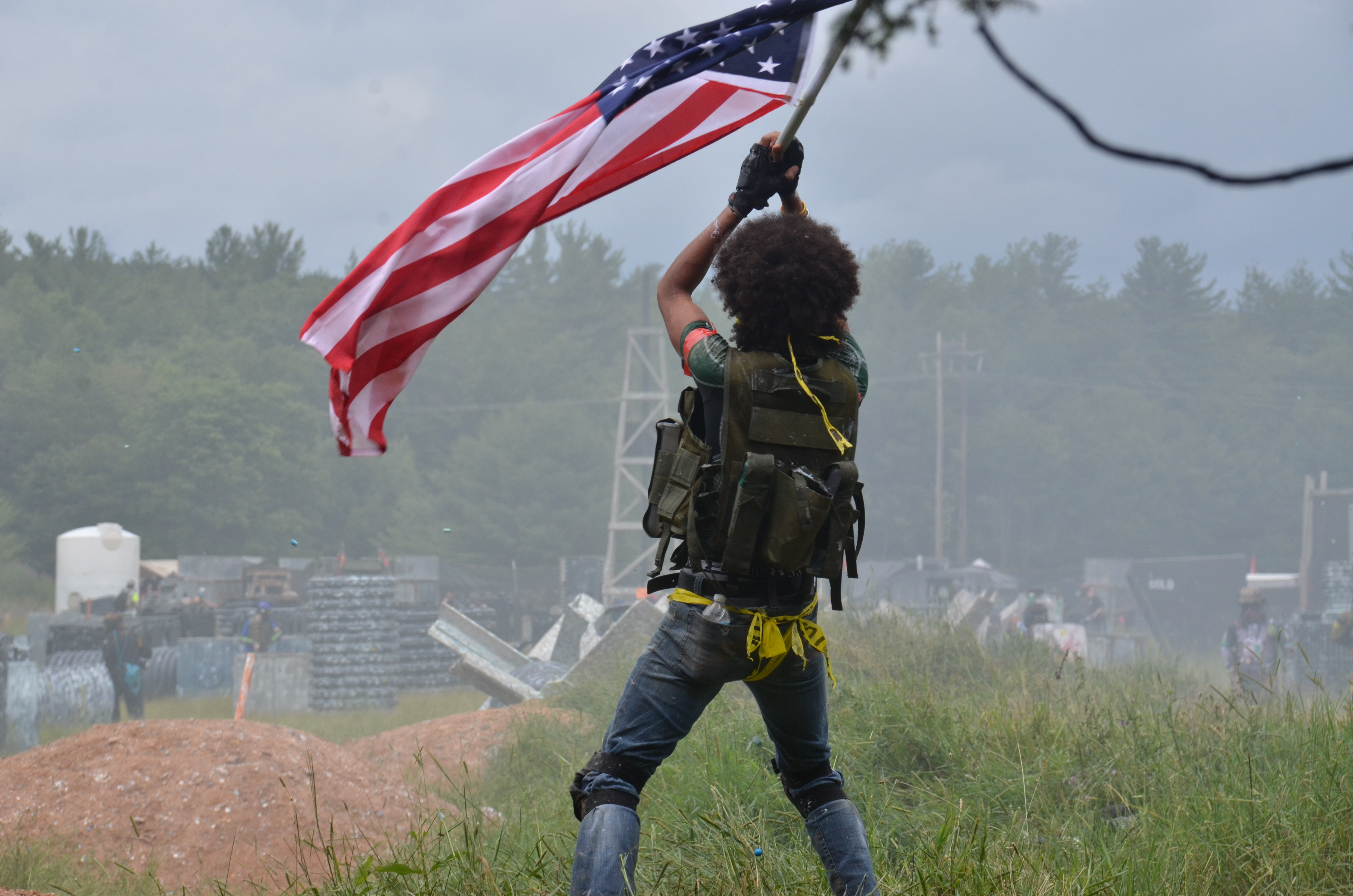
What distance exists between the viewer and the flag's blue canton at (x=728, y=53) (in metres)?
3.99

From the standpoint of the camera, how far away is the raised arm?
3.47m

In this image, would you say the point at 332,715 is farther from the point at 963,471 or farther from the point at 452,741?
the point at 963,471

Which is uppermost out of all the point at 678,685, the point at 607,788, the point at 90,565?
the point at 678,685

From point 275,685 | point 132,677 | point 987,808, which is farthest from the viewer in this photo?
point 275,685

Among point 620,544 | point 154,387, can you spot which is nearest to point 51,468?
point 154,387

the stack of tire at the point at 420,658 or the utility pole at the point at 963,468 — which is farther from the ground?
the utility pole at the point at 963,468

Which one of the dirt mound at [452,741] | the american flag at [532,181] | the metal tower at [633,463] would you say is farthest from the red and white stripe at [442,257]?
the metal tower at [633,463]

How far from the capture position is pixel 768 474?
10.3 ft

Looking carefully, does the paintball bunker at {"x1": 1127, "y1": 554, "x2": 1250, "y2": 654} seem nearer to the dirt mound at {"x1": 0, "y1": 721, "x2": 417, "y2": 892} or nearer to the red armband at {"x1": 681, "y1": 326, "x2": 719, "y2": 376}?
the dirt mound at {"x1": 0, "y1": 721, "x2": 417, "y2": 892}

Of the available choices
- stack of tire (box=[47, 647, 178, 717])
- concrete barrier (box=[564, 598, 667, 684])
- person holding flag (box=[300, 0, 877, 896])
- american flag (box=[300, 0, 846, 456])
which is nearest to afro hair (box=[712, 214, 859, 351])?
person holding flag (box=[300, 0, 877, 896])

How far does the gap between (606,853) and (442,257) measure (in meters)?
2.08

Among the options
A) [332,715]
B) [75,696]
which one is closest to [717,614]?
[75,696]

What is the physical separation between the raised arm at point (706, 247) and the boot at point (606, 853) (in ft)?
4.70

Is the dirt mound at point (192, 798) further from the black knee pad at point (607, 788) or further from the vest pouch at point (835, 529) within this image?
the vest pouch at point (835, 529)
